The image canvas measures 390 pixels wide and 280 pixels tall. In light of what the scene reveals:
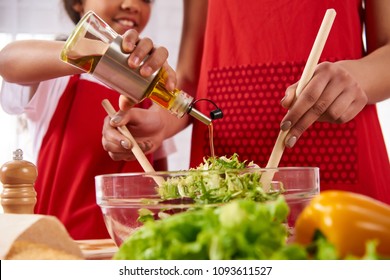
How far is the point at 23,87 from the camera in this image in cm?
187

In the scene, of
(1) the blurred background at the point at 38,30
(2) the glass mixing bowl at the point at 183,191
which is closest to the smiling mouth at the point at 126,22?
(2) the glass mixing bowl at the point at 183,191

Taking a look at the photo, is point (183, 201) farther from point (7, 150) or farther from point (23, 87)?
point (7, 150)

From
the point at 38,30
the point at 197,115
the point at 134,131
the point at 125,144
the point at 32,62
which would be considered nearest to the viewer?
the point at 197,115

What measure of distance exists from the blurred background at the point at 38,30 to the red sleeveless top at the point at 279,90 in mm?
1318

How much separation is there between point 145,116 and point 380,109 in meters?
1.69

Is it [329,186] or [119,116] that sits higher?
[119,116]

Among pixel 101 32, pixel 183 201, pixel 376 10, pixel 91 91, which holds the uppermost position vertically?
pixel 376 10

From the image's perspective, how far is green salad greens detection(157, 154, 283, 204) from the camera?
0.84 meters

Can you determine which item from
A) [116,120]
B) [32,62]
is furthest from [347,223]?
[32,62]

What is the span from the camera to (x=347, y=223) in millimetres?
429

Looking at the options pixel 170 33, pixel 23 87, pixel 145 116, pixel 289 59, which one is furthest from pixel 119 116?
pixel 170 33

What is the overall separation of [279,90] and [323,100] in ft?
1.15

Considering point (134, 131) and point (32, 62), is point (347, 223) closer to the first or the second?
point (134, 131)

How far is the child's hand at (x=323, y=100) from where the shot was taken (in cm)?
116
